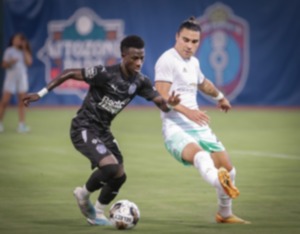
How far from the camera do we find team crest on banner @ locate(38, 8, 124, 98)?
90.4 ft

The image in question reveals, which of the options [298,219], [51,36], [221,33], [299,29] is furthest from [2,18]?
[298,219]

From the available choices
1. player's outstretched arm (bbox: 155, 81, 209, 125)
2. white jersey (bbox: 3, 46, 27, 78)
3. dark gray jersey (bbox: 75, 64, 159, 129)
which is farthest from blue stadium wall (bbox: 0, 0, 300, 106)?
dark gray jersey (bbox: 75, 64, 159, 129)

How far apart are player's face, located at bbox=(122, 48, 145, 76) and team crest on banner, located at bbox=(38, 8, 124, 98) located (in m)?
18.3

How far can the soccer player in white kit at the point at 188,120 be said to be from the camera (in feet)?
30.3

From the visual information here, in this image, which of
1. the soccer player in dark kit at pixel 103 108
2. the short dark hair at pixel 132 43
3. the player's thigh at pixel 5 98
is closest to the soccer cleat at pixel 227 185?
the soccer player in dark kit at pixel 103 108

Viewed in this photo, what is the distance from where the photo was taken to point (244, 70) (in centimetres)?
2692

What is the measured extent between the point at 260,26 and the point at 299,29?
3.81 feet

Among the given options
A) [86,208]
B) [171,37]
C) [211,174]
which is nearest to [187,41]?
[211,174]

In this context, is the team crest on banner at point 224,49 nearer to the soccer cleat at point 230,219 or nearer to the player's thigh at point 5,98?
the player's thigh at point 5,98

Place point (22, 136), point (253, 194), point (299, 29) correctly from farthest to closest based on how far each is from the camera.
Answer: point (299, 29) < point (22, 136) < point (253, 194)

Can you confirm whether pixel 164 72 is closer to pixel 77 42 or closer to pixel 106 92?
pixel 106 92

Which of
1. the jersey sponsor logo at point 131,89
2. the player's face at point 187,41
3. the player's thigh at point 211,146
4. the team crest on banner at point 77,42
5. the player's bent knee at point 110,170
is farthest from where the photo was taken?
the team crest on banner at point 77,42

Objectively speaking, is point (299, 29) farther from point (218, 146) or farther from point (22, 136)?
point (218, 146)

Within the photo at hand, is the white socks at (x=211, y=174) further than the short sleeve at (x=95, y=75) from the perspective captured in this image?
No
